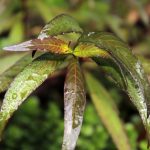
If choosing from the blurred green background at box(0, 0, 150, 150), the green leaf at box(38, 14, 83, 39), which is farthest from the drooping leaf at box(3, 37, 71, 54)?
the blurred green background at box(0, 0, 150, 150)

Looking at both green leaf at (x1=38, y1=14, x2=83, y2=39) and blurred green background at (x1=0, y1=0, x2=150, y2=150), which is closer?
green leaf at (x1=38, y1=14, x2=83, y2=39)

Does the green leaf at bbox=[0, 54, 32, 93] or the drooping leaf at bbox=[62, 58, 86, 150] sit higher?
the green leaf at bbox=[0, 54, 32, 93]

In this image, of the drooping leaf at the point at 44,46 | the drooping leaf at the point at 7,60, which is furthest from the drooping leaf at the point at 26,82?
the drooping leaf at the point at 7,60

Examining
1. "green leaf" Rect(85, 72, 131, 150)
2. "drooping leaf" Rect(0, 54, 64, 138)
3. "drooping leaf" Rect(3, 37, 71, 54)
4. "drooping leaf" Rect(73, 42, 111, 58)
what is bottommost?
"green leaf" Rect(85, 72, 131, 150)

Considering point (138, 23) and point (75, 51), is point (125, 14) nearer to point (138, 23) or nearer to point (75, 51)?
point (138, 23)

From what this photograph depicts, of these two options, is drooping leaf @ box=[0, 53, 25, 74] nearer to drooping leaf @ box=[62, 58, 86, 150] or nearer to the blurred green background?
the blurred green background

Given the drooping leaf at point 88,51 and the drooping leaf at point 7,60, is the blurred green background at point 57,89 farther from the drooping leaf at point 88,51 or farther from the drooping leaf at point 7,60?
the drooping leaf at point 88,51

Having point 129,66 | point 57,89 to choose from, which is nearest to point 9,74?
point 129,66
